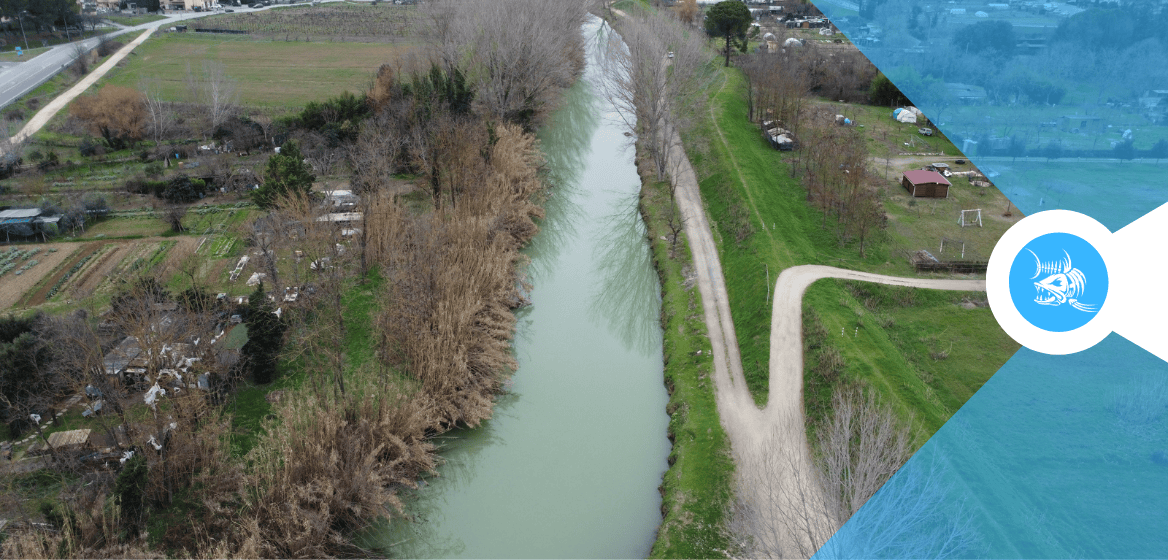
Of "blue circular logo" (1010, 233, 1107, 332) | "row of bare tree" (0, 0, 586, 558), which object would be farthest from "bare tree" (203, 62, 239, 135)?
"blue circular logo" (1010, 233, 1107, 332)

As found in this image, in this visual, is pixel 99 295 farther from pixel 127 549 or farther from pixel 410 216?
pixel 127 549

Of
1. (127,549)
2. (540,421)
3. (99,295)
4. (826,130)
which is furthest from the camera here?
(826,130)

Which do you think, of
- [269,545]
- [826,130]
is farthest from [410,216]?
[826,130]

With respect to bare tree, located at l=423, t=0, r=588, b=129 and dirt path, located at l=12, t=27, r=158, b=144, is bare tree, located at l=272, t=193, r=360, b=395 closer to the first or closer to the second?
bare tree, located at l=423, t=0, r=588, b=129

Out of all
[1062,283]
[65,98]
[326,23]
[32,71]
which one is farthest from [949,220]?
[326,23]

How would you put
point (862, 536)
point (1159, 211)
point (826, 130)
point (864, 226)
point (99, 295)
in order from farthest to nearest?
point (826, 130)
point (864, 226)
point (99, 295)
point (862, 536)
point (1159, 211)
